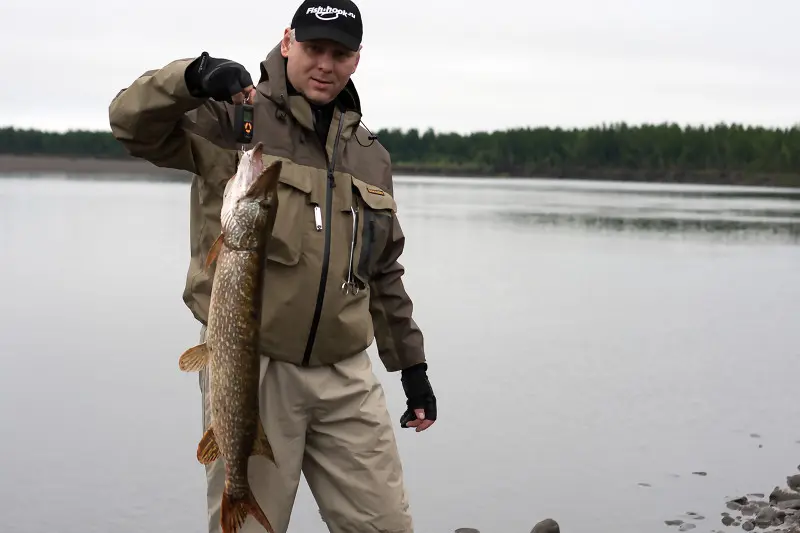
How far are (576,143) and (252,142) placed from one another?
347ft

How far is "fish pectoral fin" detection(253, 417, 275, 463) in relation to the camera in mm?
3428

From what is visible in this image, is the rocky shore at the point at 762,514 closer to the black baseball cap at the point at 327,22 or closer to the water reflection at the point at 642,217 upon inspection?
the black baseball cap at the point at 327,22

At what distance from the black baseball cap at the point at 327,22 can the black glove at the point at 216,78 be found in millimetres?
429

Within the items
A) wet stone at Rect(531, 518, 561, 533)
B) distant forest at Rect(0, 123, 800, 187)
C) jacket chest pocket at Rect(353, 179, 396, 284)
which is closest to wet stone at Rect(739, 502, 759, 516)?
wet stone at Rect(531, 518, 561, 533)

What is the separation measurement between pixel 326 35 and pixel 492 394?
645 centimetres

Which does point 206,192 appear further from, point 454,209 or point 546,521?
point 454,209

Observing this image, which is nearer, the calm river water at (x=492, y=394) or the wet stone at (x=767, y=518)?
the wet stone at (x=767, y=518)

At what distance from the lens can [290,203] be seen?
11.8ft

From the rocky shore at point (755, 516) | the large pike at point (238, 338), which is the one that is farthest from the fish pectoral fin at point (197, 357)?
the rocky shore at point (755, 516)

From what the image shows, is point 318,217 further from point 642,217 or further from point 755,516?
point 642,217

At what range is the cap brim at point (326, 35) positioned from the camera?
11.8 ft

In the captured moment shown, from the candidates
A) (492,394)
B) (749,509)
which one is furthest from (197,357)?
(492,394)

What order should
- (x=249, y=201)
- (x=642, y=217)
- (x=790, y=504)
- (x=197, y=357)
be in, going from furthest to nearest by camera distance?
(x=642, y=217), (x=790, y=504), (x=197, y=357), (x=249, y=201)

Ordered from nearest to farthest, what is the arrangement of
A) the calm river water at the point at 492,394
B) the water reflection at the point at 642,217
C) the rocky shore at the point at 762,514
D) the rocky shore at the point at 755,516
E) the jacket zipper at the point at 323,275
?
the jacket zipper at the point at 323,275, the rocky shore at the point at 755,516, the rocky shore at the point at 762,514, the calm river water at the point at 492,394, the water reflection at the point at 642,217
